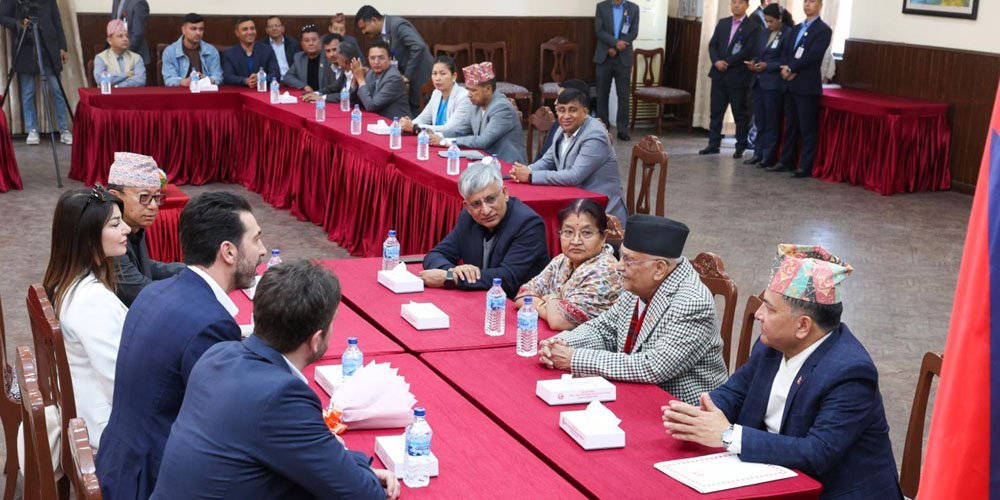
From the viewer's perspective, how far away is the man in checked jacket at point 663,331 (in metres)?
3.27

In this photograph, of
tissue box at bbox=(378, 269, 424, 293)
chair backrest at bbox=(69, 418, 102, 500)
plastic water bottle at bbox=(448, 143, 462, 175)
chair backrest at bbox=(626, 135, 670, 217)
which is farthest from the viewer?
plastic water bottle at bbox=(448, 143, 462, 175)

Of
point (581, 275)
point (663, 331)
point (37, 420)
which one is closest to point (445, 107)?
point (581, 275)

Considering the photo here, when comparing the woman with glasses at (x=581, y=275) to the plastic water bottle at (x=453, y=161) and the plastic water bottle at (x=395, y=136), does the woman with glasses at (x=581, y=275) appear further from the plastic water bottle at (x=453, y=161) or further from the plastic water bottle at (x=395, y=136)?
the plastic water bottle at (x=395, y=136)

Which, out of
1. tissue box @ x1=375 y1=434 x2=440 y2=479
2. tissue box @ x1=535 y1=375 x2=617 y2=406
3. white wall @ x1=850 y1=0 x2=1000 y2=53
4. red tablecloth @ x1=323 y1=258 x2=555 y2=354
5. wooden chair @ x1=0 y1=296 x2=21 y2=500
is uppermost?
white wall @ x1=850 y1=0 x2=1000 y2=53

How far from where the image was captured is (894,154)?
9219mm

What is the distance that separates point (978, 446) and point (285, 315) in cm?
150

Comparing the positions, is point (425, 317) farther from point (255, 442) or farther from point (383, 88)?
point (383, 88)

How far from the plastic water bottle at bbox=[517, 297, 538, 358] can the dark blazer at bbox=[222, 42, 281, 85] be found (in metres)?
6.59

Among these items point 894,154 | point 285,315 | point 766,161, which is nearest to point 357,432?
point 285,315

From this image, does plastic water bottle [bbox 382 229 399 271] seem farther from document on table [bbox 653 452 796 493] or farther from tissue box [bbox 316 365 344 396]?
document on table [bbox 653 452 796 493]

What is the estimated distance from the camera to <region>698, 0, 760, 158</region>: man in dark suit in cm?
1067

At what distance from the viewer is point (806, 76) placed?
385 inches

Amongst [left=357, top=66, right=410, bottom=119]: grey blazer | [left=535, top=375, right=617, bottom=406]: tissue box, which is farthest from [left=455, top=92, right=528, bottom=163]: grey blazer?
[left=535, top=375, right=617, bottom=406]: tissue box

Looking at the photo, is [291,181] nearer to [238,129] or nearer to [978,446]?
[238,129]
